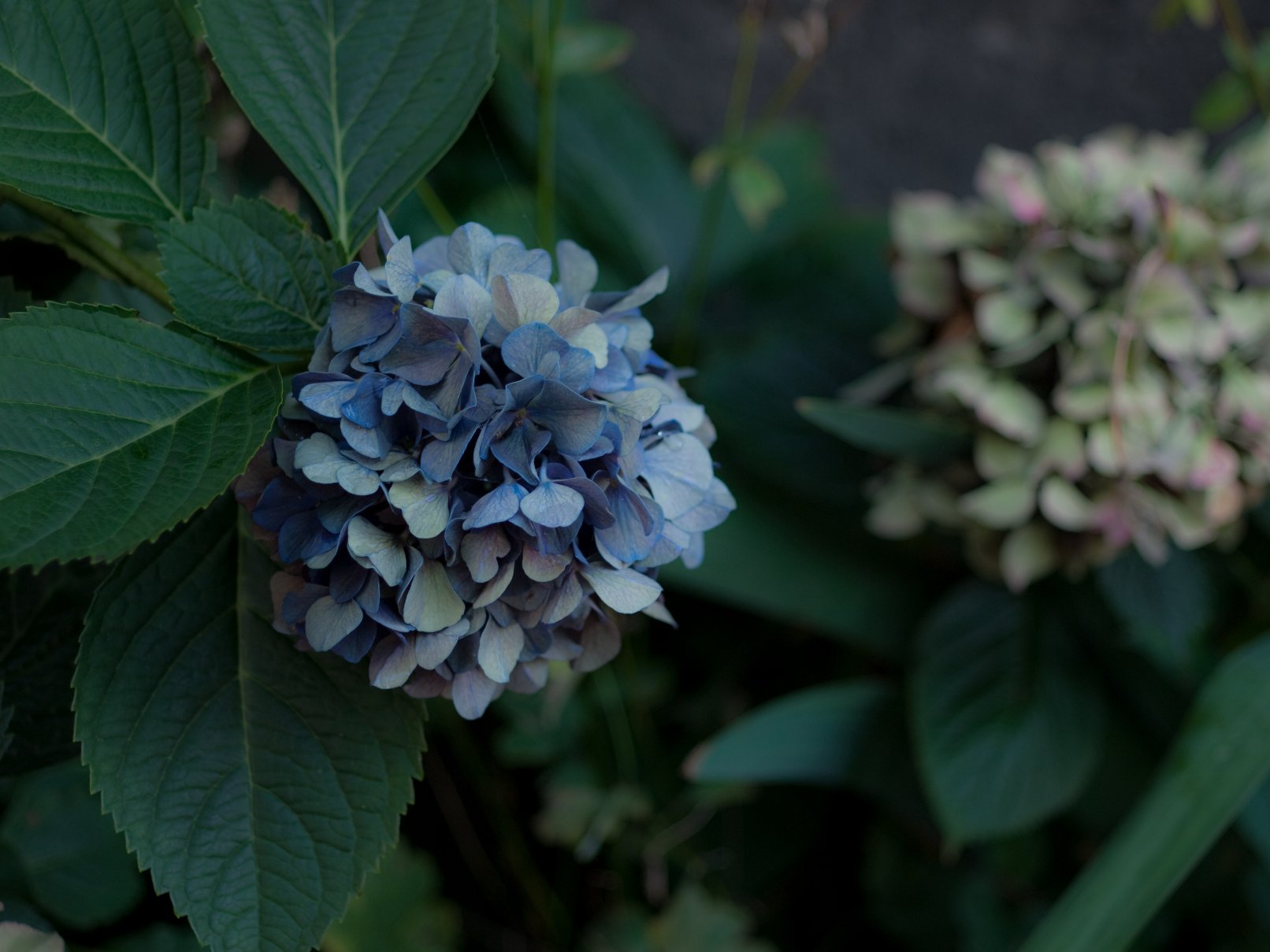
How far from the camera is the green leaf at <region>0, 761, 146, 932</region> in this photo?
52 centimetres

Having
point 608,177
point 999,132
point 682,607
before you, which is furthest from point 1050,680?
point 999,132

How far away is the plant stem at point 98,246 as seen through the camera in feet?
1.20

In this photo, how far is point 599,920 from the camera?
3.52ft

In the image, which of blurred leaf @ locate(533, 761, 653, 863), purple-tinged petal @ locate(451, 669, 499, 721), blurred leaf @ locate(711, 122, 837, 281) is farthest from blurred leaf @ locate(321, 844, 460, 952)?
blurred leaf @ locate(711, 122, 837, 281)

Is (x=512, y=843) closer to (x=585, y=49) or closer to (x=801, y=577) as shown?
(x=801, y=577)

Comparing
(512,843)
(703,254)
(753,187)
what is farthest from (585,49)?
(512,843)

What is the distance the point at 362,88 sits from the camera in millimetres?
364

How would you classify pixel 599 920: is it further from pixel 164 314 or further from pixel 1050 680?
pixel 164 314

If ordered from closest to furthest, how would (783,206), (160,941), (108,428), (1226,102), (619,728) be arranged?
(108,428) → (160,941) → (1226,102) → (619,728) → (783,206)

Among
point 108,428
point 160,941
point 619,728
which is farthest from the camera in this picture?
point 619,728

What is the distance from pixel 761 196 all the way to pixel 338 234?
46 cm

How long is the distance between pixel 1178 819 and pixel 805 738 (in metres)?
0.30

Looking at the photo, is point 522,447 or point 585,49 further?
point 585,49

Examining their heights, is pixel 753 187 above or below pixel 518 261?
below
